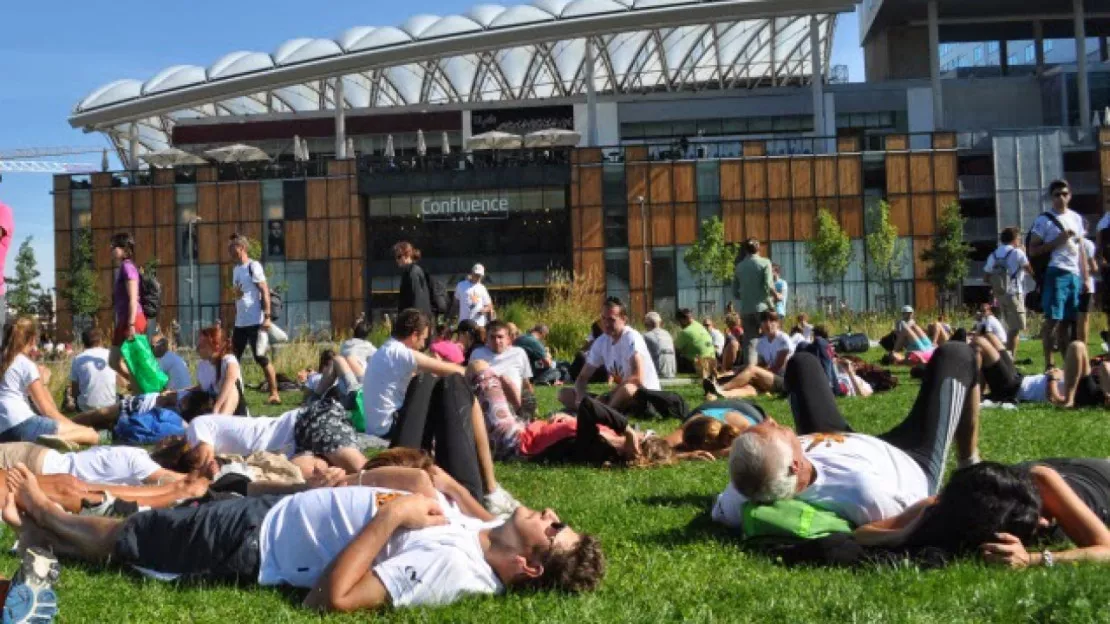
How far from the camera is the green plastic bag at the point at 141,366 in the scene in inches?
478

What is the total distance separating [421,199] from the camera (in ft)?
176

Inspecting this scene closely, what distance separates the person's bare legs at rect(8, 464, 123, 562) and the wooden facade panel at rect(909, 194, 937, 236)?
48.4m

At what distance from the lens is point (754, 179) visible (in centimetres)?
5078

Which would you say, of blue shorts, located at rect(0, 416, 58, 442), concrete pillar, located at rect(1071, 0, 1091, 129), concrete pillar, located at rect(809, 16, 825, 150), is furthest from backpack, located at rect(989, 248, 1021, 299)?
concrete pillar, located at rect(1071, 0, 1091, 129)

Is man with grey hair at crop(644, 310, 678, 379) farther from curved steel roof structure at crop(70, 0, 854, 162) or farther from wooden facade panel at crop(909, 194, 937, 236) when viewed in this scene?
curved steel roof structure at crop(70, 0, 854, 162)

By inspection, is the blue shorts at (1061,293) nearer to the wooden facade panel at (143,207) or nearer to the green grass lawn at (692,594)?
the green grass lawn at (692,594)

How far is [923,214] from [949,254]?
9.12ft

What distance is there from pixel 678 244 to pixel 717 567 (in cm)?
4661

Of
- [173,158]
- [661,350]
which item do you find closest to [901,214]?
[173,158]

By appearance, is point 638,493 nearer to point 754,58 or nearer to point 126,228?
point 126,228

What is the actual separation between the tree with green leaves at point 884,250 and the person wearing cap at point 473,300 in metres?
31.5

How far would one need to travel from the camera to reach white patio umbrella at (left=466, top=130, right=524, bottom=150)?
174 feet

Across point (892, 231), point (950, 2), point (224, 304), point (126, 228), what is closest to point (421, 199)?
point (224, 304)

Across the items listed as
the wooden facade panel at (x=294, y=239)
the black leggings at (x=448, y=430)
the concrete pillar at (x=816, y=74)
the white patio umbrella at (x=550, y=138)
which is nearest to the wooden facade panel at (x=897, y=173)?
the concrete pillar at (x=816, y=74)
